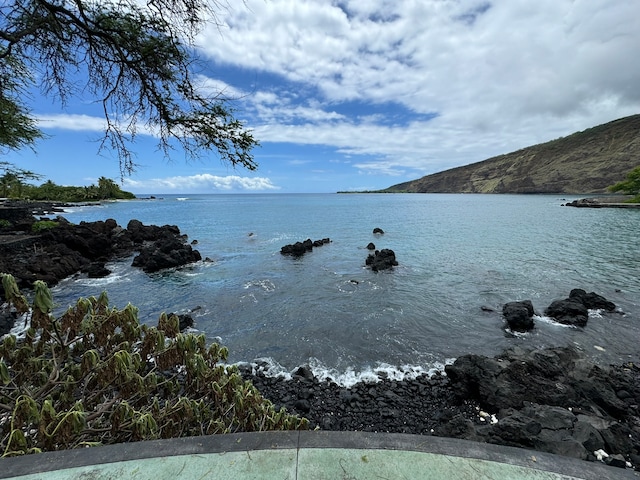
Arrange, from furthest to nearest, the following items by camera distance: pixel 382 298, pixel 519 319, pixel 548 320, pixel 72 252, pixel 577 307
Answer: pixel 72 252 → pixel 382 298 → pixel 548 320 → pixel 577 307 → pixel 519 319

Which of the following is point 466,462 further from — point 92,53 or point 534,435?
point 92,53

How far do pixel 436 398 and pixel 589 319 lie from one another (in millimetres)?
9655

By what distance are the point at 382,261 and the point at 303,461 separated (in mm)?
20071

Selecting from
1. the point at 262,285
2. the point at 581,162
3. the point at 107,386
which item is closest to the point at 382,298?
the point at 262,285

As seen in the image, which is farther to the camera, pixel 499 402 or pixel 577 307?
pixel 577 307

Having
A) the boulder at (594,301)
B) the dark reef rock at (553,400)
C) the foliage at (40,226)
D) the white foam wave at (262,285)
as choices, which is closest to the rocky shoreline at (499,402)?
the dark reef rock at (553,400)

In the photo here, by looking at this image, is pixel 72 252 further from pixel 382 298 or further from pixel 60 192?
pixel 60 192

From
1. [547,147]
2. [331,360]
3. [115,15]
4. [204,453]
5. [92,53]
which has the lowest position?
[331,360]

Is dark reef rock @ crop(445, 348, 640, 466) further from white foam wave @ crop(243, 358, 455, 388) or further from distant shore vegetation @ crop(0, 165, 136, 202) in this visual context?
distant shore vegetation @ crop(0, 165, 136, 202)

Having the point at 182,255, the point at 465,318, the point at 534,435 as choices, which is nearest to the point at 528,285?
the point at 465,318

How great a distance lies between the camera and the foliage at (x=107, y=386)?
113 inches

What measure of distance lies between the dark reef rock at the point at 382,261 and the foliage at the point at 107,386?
1793cm

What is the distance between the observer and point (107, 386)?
3.42 metres

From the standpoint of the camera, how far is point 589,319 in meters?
12.5
